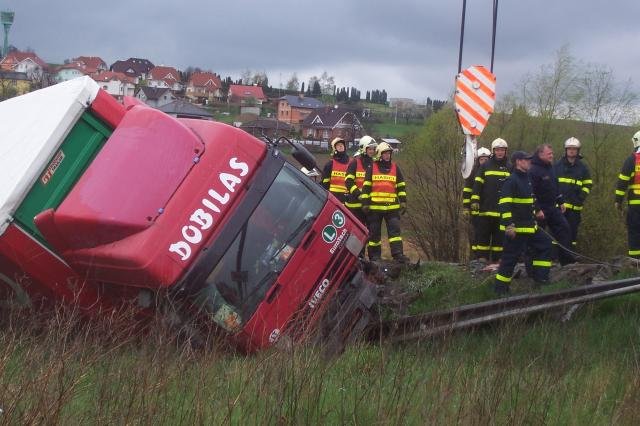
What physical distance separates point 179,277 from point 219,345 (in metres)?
0.53

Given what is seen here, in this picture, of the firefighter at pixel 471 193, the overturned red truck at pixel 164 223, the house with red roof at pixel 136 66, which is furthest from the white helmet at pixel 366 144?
the house with red roof at pixel 136 66

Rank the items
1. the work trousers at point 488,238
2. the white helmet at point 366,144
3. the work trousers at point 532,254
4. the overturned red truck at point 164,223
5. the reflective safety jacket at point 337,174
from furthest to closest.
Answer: the reflective safety jacket at point 337,174 → the white helmet at point 366,144 → the work trousers at point 488,238 → the work trousers at point 532,254 → the overturned red truck at point 164,223

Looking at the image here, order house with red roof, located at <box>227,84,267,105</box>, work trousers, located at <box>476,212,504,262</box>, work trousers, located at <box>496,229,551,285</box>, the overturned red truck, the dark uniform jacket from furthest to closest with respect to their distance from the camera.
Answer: house with red roof, located at <box>227,84,267,105</box> → work trousers, located at <box>476,212,504,262</box> → the dark uniform jacket → work trousers, located at <box>496,229,551,285</box> → the overturned red truck

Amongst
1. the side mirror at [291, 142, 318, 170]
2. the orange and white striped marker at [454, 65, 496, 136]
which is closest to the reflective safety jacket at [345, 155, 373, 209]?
the orange and white striped marker at [454, 65, 496, 136]

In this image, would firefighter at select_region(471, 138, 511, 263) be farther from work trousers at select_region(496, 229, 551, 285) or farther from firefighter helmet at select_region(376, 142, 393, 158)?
work trousers at select_region(496, 229, 551, 285)

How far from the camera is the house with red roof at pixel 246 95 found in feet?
84.7

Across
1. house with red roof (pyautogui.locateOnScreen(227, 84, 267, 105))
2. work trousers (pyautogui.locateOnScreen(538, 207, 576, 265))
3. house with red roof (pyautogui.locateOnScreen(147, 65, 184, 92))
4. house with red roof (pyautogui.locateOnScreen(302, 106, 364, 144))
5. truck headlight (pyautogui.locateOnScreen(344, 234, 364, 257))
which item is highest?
house with red roof (pyautogui.locateOnScreen(147, 65, 184, 92))

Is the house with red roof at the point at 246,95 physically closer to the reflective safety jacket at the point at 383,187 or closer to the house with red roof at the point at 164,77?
the house with red roof at the point at 164,77

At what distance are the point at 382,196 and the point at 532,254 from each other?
257 cm

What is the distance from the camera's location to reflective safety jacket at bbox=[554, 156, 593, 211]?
453 inches

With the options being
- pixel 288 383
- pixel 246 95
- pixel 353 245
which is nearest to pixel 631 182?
pixel 353 245

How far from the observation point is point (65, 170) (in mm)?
6047

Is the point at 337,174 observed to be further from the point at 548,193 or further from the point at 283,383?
the point at 283,383

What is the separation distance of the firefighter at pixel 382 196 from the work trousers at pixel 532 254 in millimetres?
2351
